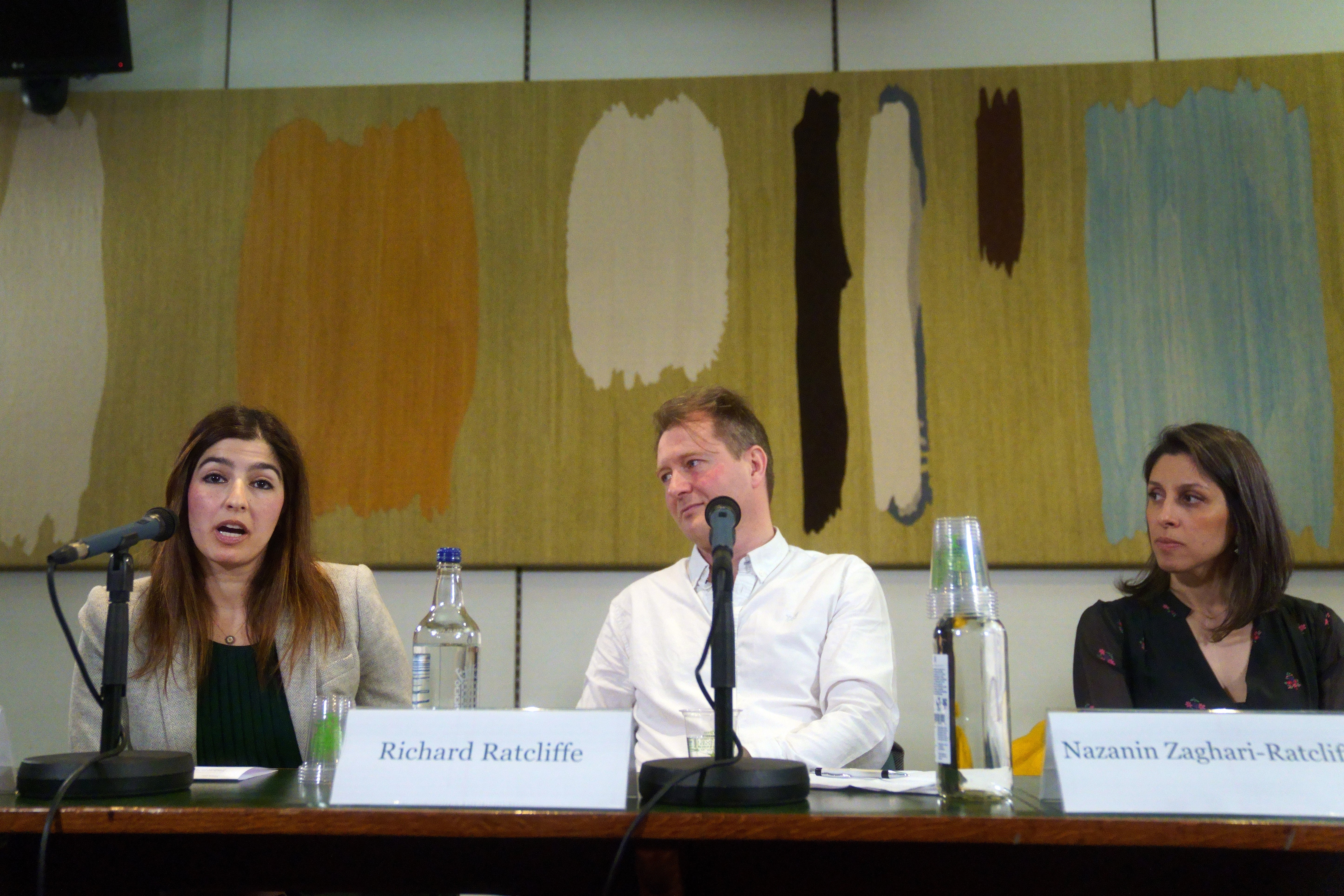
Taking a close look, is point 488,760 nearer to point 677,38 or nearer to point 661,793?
point 661,793

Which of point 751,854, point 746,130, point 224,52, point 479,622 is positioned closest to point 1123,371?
point 746,130

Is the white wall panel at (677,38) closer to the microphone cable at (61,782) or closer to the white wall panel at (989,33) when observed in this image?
the white wall panel at (989,33)

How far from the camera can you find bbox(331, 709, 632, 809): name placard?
3.36ft

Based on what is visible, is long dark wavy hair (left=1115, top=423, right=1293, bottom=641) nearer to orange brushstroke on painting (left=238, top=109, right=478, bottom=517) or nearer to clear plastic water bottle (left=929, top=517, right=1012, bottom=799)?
clear plastic water bottle (left=929, top=517, right=1012, bottom=799)

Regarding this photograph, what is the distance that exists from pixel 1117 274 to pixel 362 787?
7.75 ft

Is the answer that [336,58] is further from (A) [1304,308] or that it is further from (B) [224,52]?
(A) [1304,308]

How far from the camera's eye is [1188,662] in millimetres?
1906

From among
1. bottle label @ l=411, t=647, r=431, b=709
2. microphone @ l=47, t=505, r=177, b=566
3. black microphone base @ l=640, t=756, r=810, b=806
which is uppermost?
microphone @ l=47, t=505, r=177, b=566

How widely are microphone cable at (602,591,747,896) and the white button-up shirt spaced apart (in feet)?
2.11

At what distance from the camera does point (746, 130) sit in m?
2.86

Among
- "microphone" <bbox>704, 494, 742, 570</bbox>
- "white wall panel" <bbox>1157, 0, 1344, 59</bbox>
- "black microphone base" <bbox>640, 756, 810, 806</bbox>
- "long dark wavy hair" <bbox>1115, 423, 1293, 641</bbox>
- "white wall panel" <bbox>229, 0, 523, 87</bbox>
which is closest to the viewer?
"black microphone base" <bbox>640, 756, 810, 806</bbox>

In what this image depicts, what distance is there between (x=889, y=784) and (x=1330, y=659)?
117cm

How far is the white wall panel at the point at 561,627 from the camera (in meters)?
2.73

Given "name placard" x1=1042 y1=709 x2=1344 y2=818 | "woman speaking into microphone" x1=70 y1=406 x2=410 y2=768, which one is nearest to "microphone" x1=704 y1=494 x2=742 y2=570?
"name placard" x1=1042 y1=709 x2=1344 y2=818
